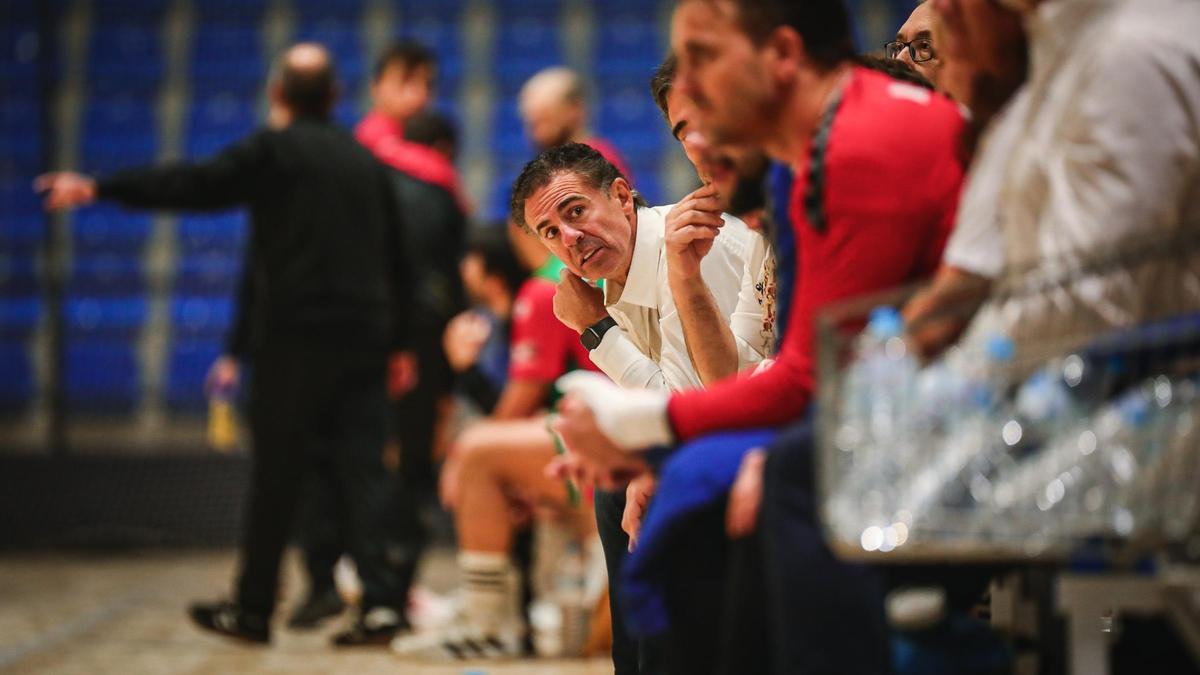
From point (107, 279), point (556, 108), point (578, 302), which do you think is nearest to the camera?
point (578, 302)

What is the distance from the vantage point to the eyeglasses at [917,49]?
276 cm

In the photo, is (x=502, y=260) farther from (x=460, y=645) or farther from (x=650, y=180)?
(x=650, y=180)

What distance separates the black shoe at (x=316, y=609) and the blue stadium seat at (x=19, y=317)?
483 cm

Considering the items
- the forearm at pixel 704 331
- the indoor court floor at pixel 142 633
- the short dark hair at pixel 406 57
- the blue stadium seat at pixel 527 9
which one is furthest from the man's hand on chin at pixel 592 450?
the blue stadium seat at pixel 527 9

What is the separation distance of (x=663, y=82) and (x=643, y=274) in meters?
0.34

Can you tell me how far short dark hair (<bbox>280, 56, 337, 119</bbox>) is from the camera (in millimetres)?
5039

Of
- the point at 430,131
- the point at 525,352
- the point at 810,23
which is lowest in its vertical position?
the point at 525,352

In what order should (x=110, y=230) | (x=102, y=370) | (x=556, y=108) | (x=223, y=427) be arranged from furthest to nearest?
(x=110, y=230)
(x=102, y=370)
(x=223, y=427)
(x=556, y=108)

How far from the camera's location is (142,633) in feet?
16.3

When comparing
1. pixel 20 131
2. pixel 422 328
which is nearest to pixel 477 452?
pixel 422 328

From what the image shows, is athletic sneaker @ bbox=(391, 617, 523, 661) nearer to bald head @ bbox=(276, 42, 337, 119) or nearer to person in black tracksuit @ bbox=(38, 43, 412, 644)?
person in black tracksuit @ bbox=(38, 43, 412, 644)

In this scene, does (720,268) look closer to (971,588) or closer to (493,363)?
(971,588)

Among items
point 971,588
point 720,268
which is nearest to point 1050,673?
point 971,588

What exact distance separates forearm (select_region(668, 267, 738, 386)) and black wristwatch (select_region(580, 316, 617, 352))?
23 cm
